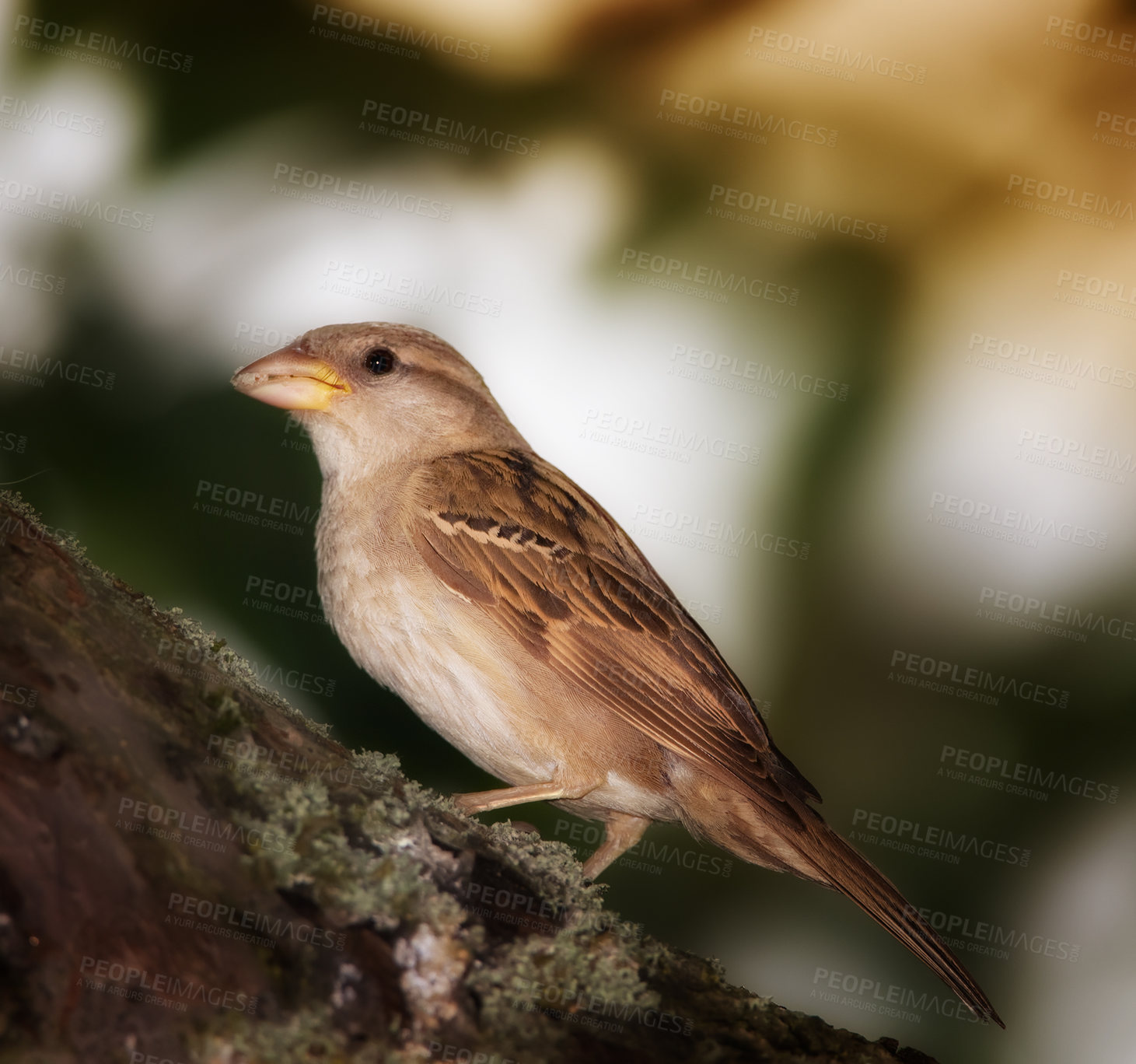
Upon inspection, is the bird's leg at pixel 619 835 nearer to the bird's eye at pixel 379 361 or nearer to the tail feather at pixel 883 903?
the tail feather at pixel 883 903

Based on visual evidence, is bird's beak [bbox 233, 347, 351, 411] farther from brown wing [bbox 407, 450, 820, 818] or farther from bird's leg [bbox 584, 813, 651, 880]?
bird's leg [bbox 584, 813, 651, 880]

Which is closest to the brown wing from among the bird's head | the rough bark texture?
the bird's head

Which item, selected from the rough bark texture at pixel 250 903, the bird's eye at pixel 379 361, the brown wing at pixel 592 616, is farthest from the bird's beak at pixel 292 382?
the rough bark texture at pixel 250 903

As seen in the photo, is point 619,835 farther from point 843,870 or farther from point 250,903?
point 250,903

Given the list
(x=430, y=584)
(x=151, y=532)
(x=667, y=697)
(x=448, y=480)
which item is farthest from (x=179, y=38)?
(x=667, y=697)

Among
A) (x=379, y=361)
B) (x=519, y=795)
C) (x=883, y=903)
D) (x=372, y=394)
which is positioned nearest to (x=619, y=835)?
(x=519, y=795)

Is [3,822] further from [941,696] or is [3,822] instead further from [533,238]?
[941,696]
